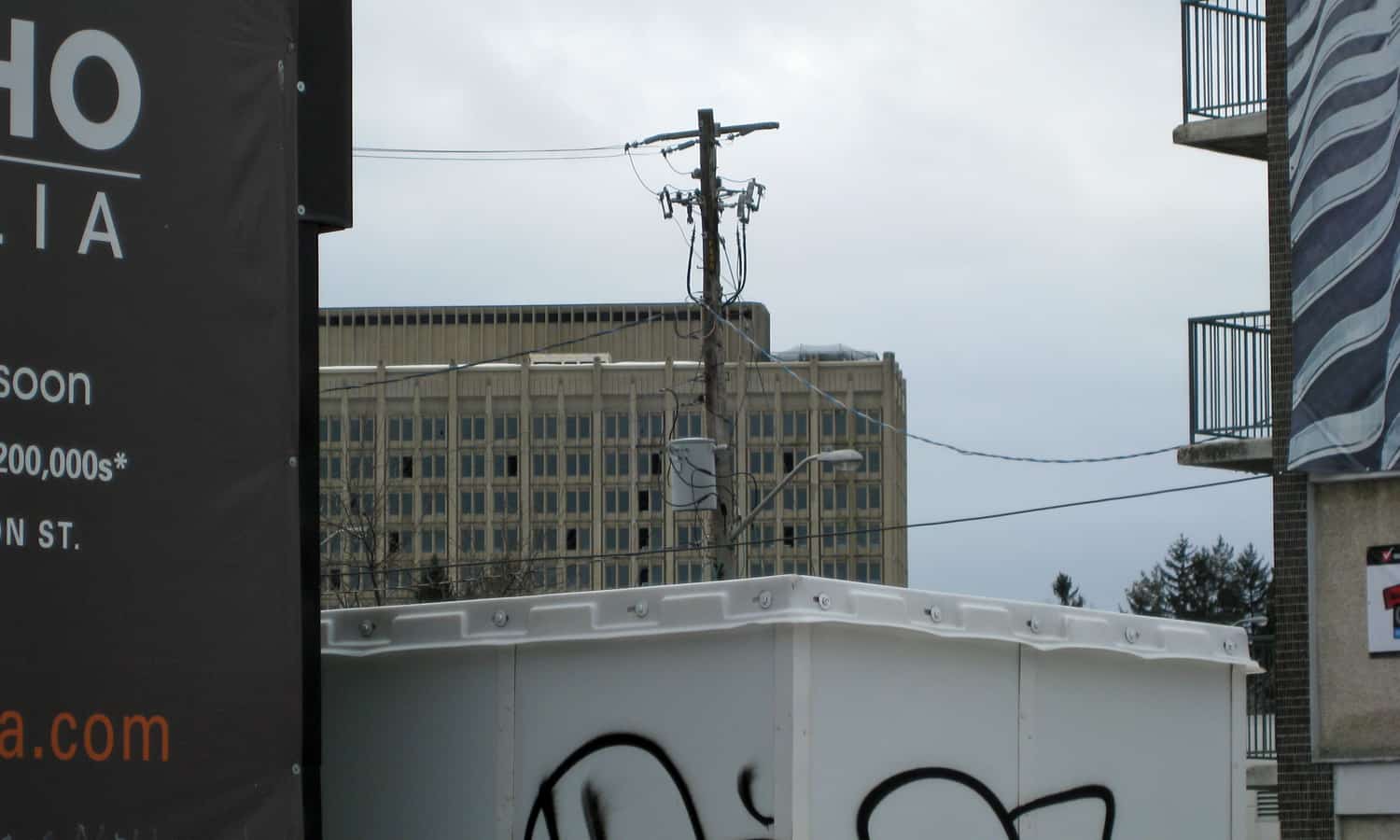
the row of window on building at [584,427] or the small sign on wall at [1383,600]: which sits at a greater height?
the row of window on building at [584,427]

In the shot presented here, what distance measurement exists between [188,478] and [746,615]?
1935 millimetres

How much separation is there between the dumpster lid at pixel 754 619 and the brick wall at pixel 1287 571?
11292 mm

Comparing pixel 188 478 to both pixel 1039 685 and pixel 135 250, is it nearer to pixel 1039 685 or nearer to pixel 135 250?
pixel 135 250

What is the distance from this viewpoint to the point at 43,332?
248 inches

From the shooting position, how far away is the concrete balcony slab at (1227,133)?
68.2 feet

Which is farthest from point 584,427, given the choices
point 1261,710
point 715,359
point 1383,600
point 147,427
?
point 147,427

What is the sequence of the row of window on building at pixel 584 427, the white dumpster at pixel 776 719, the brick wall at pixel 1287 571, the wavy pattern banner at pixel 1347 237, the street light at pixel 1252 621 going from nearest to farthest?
the white dumpster at pixel 776 719 < the brick wall at pixel 1287 571 < the wavy pattern banner at pixel 1347 237 < the street light at pixel 1252 621 < the row of window on building at pixel 584 427

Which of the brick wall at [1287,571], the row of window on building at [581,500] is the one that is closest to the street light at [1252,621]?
the brick wall at [1287,571]

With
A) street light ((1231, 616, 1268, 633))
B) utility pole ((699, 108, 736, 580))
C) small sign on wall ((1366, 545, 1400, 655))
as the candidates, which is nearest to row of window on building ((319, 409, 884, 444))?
street light ((1231, 616, 1268, 633))

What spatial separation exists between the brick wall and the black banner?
46.3 feet

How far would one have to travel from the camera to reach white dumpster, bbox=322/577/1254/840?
6629 mm

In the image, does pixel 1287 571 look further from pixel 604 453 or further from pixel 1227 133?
pixel 604 453

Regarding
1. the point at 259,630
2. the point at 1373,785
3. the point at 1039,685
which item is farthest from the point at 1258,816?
the point at 259,630

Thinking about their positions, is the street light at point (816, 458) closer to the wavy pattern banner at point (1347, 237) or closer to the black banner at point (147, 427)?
the wavy pattern banner at point (1347, 237)
